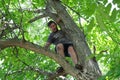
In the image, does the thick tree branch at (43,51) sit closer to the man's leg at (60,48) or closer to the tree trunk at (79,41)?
the tree trunk at (79,41)

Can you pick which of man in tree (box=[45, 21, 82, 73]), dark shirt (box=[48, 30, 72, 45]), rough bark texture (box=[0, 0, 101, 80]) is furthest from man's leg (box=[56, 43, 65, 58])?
rough bark texture (box=[0, 0, 101, 80])

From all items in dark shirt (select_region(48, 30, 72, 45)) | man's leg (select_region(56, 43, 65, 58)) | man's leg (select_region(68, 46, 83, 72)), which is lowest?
man's leg (select_region(68, 46, 83, 72))

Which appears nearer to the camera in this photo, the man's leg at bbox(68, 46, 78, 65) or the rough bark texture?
the rough bark texture

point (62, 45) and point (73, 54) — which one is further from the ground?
point (62, 45)

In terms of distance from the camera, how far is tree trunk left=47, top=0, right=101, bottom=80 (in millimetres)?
4484

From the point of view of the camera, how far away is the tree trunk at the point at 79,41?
14.7 feet

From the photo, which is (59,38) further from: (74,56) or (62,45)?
(74,56)

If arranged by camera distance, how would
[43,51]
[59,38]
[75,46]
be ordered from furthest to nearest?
[59,38], [75,46], [43,51]

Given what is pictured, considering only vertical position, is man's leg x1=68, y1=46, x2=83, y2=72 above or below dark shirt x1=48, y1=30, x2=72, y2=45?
below

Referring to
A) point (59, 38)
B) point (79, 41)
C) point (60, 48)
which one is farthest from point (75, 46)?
point (59, 38)

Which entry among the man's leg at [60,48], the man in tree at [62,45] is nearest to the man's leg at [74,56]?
the man in tree at [62,45]

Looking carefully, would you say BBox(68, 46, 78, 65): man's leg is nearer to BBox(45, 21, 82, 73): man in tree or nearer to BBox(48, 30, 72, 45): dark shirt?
BBox(45, 21, 82, 73): man in tree

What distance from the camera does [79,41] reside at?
196 inches

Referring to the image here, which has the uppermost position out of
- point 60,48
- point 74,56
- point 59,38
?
point 59,38
